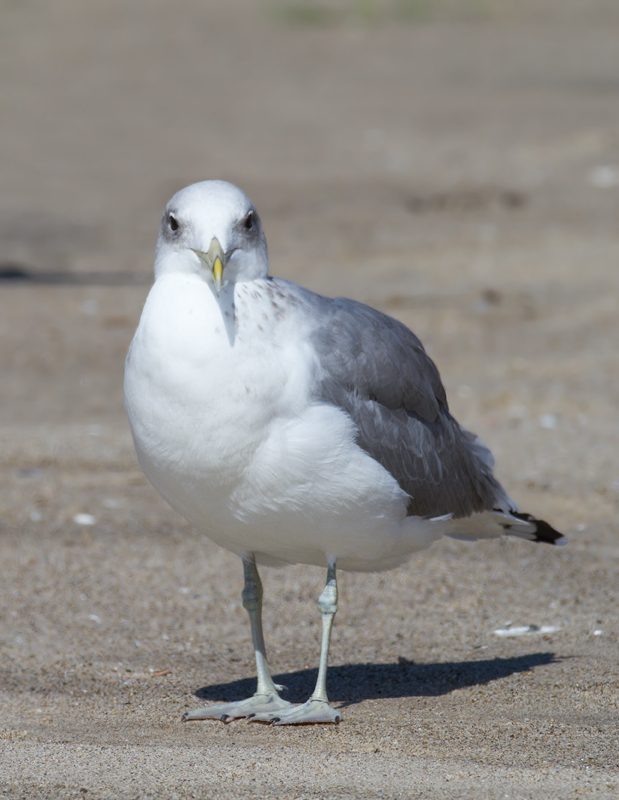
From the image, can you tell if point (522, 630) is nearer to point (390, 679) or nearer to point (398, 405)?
point (390, 679)

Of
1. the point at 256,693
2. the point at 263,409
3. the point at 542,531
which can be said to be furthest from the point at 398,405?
the point at 256,693

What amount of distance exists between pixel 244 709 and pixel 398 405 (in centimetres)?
118

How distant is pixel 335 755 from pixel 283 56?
20.2 meters

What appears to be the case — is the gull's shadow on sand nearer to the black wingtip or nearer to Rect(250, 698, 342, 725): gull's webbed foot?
Rect(250, 698, 342, 725): gull's webbed foot

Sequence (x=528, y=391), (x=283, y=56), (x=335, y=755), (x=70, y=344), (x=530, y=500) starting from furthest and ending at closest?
(x=283, y=56)
(x=70, y=344)
(x=528, y=391)
(x=530, y=500)
(x=335, y=755)

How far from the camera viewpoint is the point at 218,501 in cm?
371

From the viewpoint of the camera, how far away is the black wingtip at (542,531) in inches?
187

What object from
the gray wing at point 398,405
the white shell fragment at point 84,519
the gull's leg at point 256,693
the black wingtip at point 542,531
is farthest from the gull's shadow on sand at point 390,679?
the white shell fragment at point 84,519

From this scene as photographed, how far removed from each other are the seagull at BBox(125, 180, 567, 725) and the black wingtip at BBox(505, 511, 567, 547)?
76 cm

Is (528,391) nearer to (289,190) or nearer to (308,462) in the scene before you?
(308,462)

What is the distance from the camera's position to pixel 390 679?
4.52m

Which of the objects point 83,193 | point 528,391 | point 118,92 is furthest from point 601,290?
point 118,92

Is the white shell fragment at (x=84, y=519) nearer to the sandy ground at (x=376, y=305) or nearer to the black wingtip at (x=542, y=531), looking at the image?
the sandy ground at (x=376, y=305)

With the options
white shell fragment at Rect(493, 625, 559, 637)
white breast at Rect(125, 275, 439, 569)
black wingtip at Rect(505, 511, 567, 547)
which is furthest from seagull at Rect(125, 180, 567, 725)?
white shell fragment at Rect(493, 625, 559, 637)
